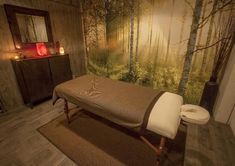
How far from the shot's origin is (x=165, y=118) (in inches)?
44.1

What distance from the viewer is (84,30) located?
11.1 ft

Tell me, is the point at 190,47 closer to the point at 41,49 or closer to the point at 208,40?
the point at 208,40

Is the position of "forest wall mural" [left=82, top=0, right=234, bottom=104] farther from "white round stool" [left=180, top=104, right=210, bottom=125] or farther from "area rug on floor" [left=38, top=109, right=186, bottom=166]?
"area rug on floor" [left=38, top=109, right=186, bottom=166]

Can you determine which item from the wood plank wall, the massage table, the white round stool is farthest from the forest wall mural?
the massage table

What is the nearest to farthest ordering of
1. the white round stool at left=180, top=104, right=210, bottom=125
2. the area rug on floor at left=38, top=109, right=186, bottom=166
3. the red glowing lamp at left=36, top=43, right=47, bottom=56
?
1. the area rug on floor at left=38, top=109, right=186, bottom=166
2. the white round stool at left=180, top=104, right=210, bottom=125
3. the red glowing lamp at left=36, top=43, right=47, bottom=56

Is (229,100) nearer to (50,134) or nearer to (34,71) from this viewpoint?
(50,134)

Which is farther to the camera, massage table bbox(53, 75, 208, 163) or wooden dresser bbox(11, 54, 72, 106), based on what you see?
wooden dresser bbox(11, 54, 72, 106)

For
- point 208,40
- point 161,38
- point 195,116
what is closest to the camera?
point 195,116

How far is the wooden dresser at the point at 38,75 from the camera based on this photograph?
7.20ft

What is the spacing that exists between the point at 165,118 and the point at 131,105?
35 centimetres

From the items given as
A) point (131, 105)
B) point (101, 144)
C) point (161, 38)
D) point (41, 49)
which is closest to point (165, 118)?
point (131, 105)

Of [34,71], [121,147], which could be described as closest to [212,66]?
[121,147]

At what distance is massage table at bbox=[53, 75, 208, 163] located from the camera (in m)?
1.12

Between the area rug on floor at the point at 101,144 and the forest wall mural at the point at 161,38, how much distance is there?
107cm
